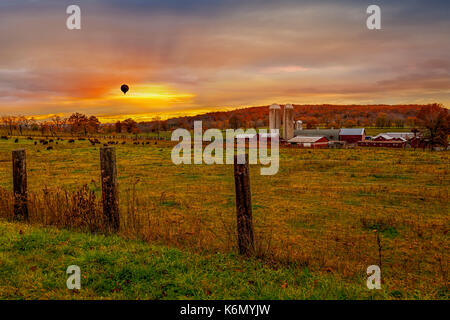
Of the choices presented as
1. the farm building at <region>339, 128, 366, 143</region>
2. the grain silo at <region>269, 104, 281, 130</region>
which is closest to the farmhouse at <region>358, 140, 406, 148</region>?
the farm building at <region>339, 128, 366, 143</region>

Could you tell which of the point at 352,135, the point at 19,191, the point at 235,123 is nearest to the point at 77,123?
the point at 235,123

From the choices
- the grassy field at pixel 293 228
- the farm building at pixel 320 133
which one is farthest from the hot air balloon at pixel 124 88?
the farm building at pixel 320 133

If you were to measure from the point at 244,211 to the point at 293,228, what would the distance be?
501 centimetres

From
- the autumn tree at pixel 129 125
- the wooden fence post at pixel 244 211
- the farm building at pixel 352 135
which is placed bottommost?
the wooden fence post at pixel 244 211

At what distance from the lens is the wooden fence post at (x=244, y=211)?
18.6 ft

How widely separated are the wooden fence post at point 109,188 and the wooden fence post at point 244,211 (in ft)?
9.61

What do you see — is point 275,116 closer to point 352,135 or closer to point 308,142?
point 308,142

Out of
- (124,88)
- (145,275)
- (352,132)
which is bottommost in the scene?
(145,275)

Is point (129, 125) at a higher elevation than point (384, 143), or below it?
higher

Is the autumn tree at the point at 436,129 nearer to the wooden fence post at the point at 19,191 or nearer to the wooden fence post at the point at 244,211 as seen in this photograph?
the wooden fence post at the point at 244,211

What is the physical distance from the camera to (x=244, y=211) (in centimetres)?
579

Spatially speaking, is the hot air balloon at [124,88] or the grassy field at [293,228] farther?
the hot air balloon at [124,88]

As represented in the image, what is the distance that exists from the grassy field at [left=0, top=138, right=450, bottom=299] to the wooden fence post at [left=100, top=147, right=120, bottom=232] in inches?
13.9

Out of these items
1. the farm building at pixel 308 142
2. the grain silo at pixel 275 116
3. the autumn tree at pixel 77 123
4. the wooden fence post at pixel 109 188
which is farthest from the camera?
the autumn tree at pixel 77 123
